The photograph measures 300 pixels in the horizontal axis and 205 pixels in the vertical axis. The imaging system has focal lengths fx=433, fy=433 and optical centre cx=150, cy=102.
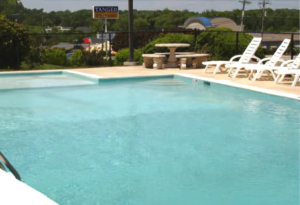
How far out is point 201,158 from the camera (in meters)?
5.20

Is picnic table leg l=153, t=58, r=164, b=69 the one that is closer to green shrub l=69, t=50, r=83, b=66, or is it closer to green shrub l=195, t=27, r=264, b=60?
green shrub l=195, t=27, r=264, b=60

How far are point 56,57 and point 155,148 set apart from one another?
39.5 ft

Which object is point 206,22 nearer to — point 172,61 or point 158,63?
point 172,61

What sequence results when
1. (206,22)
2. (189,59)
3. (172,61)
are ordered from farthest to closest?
(206,22)
(172,61)
(189,59)

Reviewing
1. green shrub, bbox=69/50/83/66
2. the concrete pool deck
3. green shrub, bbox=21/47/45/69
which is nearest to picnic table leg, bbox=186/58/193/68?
the concrete pool deck

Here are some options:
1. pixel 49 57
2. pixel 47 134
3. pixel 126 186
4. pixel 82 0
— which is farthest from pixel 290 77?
pixel 82 0

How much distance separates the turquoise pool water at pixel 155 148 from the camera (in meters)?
4.16

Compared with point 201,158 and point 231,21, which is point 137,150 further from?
point 231,21

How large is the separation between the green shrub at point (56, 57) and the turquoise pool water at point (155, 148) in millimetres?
7305

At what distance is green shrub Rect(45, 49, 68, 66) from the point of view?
16656 mm

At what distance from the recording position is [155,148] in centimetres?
562

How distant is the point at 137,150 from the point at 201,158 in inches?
33.5

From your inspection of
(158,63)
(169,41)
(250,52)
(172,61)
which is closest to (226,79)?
(250,52)

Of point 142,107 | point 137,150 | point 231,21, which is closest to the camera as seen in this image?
point 137,150
